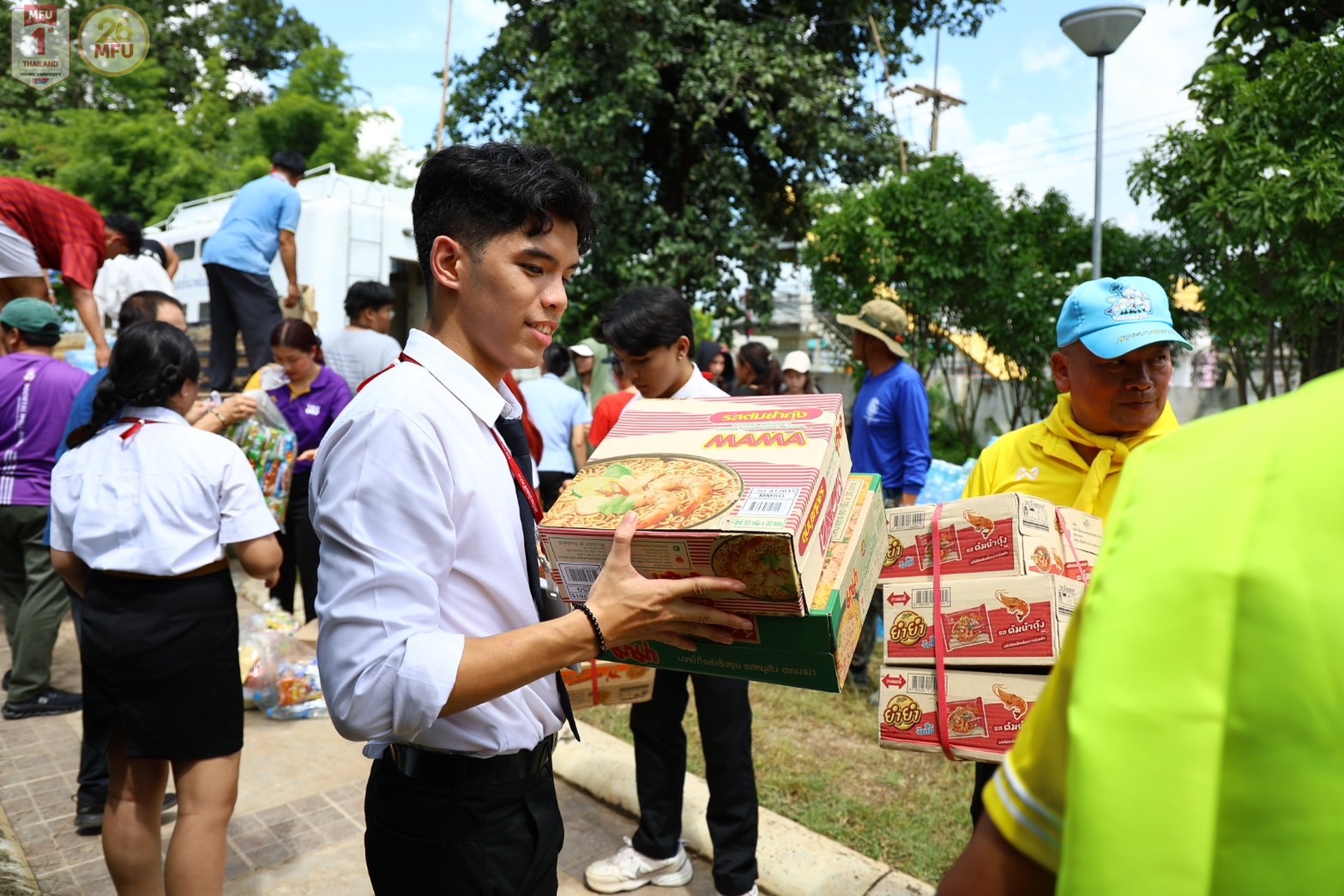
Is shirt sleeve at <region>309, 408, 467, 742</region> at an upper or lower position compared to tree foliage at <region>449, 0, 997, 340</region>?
lower

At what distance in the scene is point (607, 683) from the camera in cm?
273

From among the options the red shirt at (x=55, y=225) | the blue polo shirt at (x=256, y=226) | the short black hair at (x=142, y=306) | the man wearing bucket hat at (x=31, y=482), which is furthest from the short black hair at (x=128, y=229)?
the short black hair at (x=142, y=306)

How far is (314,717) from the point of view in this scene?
4.73 meters

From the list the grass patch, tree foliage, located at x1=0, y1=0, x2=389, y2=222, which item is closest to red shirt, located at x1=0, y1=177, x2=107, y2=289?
the grass patch

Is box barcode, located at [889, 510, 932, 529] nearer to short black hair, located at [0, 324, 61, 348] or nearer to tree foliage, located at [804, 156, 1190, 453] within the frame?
short black hair, located at [0, 324, 61, 348]

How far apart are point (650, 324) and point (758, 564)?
6.40 feet

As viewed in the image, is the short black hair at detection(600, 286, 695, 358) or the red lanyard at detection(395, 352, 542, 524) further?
the short black hair at detection(600, 286, 695, 358)

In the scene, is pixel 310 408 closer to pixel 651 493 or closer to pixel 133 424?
pixel 133 424

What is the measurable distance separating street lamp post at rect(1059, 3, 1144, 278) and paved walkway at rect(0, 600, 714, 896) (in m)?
6.29

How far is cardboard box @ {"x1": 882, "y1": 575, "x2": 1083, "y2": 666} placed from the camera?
170 cm

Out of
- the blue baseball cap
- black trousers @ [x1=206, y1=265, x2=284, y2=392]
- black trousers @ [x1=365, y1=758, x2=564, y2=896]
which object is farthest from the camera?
black trousers @ [x1=206, y1=265, x2=284, y2=392]

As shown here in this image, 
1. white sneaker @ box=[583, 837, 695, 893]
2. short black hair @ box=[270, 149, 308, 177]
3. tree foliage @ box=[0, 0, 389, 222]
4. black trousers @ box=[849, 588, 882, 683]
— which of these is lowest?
white sneaker @ box=[583, 837, 695, 893]

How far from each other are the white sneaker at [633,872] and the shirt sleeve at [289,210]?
17.4ft

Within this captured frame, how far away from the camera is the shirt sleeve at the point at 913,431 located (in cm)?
475
